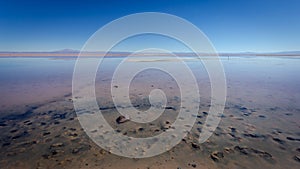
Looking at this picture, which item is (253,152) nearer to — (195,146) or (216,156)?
(216,156)

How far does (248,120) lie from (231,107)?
1.51 m

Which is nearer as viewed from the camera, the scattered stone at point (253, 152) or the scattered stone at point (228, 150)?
the scattered stone at point (253, 152)

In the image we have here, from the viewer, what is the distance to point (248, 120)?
6.64 meters

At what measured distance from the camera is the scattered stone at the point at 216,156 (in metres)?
4.46

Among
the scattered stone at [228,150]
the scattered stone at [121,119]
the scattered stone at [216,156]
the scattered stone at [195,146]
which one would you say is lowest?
the scattered stone at [216,156]

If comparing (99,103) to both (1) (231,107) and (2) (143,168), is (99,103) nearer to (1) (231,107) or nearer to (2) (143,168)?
(2) (143,168)

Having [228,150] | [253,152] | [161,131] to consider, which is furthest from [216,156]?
[161,131]

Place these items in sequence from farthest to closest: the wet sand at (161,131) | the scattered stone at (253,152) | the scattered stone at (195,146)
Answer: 1. the scattered stone at (195,146)
2. the scattered stone at (253,152)
3. the wet sand at (161,131)

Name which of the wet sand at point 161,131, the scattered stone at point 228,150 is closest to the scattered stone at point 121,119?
the wet sand at point 161,131

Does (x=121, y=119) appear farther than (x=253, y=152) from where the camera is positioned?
Yes

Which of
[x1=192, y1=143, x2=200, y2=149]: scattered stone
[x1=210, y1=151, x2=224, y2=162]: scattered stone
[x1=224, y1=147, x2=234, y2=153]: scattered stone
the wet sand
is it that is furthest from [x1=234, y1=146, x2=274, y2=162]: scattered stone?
[x1=192, y1=143, x2=200, y2=149]: scattered stone

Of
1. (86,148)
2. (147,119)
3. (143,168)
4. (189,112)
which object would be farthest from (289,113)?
(86,148)

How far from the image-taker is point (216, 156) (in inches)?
180

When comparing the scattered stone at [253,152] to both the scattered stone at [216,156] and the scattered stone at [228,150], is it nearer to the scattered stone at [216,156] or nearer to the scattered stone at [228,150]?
the scattered stone at [228,150]
